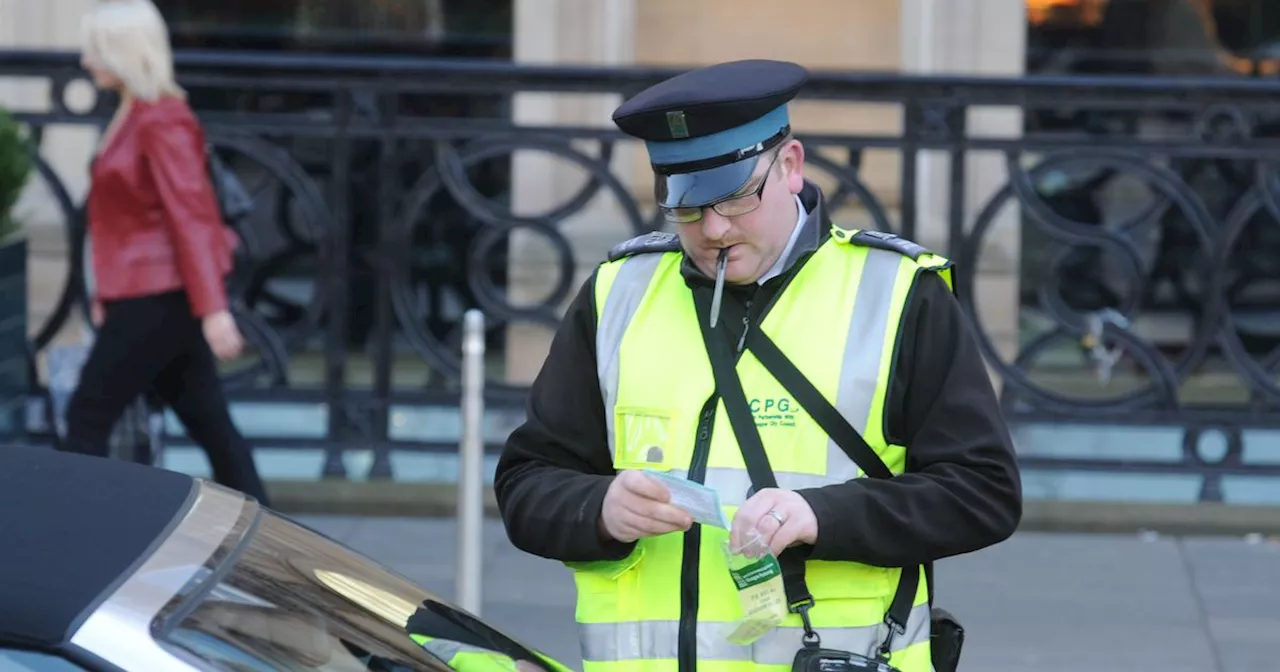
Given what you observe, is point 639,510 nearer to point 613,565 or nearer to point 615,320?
point 613,565

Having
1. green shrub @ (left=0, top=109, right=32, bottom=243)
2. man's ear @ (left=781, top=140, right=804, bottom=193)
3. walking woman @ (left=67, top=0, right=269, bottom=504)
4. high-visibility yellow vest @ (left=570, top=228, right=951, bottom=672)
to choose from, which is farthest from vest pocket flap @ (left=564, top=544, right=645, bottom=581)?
green shrub @ (left=0, top=109, right=32, bottom=243)

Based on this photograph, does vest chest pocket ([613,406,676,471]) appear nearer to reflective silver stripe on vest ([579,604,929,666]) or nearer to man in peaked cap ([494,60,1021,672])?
man in peaked cap ([494,60,1021,672])

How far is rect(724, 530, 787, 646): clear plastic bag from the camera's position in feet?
8.73

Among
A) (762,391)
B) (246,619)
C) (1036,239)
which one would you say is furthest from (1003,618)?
(246,619)

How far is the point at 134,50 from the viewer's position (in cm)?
579

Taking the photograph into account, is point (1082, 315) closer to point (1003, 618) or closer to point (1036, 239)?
A: point (1036, 239)

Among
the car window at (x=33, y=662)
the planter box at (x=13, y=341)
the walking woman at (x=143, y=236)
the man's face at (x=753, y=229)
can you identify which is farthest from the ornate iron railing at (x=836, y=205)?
the car window at (x=33, y=662)

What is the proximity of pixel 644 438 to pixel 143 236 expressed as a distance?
3421 millimetres

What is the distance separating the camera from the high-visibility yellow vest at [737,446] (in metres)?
2.78

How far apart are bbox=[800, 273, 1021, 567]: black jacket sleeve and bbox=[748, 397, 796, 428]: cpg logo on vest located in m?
0.11

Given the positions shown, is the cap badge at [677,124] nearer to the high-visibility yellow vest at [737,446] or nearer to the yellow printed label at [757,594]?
the high-visibility yellow vest at [737,446]

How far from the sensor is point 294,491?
7387 mm

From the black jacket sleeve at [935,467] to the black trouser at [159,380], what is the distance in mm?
3509

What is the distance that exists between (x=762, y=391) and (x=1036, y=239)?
5.72 meters
